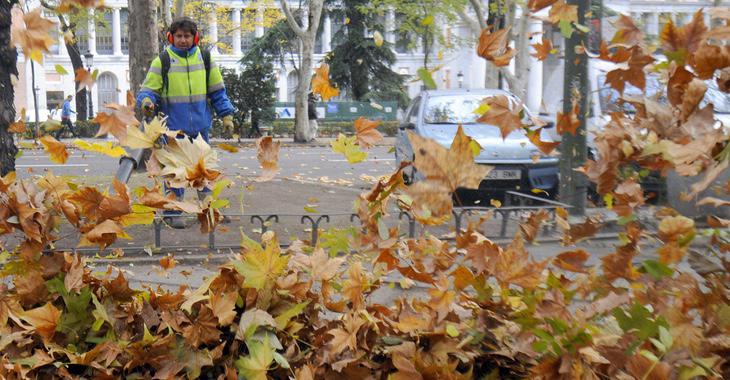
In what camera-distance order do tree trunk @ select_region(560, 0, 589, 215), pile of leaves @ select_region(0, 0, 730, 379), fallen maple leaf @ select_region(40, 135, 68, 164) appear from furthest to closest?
tree trunk @ select_region(560, 0, 589, 215), fallen maple leaf @ select_region(40, 135, 68, 164), pile of leaves @ select_region(0, 0, 730, 379)

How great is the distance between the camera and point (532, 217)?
7.68 feet

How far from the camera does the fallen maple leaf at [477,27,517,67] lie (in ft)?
6.83

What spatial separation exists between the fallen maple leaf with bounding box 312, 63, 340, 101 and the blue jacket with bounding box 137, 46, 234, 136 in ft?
15.4

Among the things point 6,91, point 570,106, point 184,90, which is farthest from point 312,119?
point 184,90

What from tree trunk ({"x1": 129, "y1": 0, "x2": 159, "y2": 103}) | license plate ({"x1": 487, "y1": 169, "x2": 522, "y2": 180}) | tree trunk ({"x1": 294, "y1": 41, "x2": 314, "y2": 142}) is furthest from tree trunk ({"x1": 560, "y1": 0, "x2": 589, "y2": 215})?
tree trunk ({"x1": 294, "y1": 41, "x2": 314, "y2": 142})

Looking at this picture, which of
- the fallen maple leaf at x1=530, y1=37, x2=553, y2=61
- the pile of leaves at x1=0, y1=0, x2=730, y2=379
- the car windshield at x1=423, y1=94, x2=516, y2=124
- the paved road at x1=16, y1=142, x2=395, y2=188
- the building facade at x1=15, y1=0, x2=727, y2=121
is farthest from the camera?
the building facade at x1=15, y1=0, x2=727, y2=121

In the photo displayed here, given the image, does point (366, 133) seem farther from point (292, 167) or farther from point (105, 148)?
point (292, 167)

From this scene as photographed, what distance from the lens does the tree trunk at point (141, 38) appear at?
12711 millimetres

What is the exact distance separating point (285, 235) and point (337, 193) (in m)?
4.20

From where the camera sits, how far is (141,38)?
1284 centimetres

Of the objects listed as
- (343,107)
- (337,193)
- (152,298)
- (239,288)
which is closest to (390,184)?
(239,288)

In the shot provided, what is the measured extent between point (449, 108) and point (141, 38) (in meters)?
4.93

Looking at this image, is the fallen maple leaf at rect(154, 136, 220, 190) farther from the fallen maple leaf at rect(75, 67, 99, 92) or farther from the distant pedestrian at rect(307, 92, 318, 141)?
the distant pedestrian at rect(307, 92, 318, 141)

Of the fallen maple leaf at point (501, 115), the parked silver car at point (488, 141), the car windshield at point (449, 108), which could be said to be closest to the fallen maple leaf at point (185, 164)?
the fallen maple leaf at point (501, 115)
